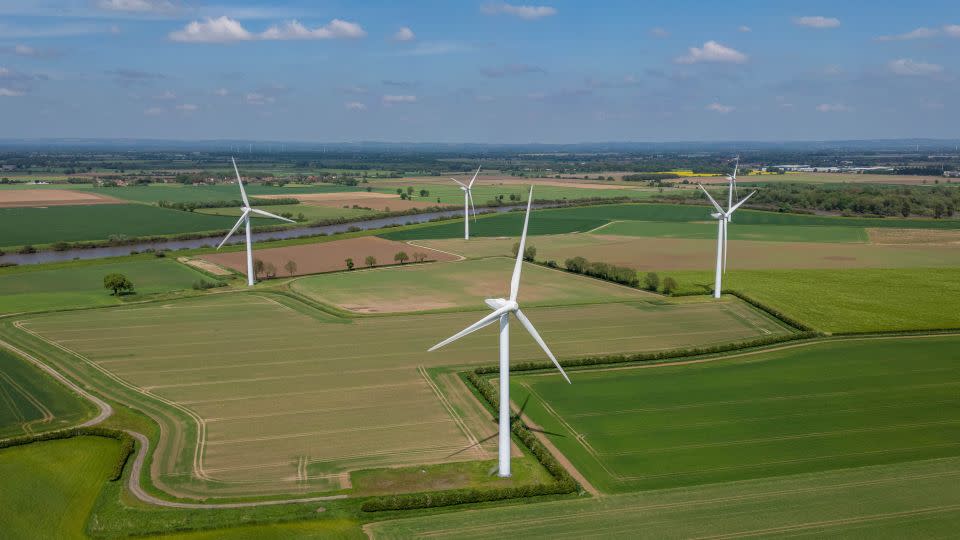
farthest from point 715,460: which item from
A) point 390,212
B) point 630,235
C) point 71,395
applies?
point 390,212

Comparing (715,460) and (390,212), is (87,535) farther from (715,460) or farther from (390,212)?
(390,212)

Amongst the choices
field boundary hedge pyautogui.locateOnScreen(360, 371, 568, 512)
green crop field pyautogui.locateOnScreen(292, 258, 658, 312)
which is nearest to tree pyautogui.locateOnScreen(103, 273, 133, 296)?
green crop field pyautogui.locateOnScreen(292, 258, 658, 312)

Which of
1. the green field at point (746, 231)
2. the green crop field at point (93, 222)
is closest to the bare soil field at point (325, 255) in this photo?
the green crop field at point (93, 222)

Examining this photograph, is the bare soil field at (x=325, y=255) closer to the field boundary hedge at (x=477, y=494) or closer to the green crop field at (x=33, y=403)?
the green crop field at (x=33, y=403)

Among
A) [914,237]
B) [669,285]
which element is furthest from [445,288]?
[914,237]

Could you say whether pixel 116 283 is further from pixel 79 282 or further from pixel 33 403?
pixel 33 403

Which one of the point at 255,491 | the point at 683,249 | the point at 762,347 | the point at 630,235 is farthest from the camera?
the point at 630,235

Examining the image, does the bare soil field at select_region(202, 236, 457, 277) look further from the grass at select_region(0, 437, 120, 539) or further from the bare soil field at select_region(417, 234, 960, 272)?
the grass at select_region(0, 437, 120, 539)
